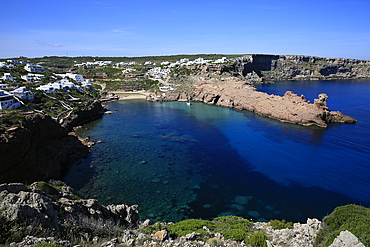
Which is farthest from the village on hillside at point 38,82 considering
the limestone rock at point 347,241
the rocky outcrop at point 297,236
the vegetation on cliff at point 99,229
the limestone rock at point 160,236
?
the limestone rock at point 347,241

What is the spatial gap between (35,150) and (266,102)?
44.2 metres

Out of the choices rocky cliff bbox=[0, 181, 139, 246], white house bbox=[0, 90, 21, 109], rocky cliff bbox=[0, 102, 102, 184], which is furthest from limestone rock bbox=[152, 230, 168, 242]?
white house bbox=[0, 90, 21, 109]

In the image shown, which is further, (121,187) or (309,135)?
(309,135)

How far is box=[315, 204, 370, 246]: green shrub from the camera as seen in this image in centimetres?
769

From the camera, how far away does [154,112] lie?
2044 inches

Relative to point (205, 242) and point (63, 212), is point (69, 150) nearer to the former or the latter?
A: point (63, 212)

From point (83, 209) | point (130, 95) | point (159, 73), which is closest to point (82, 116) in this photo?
point (130, 95)

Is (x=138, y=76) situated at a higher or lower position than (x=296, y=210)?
higher

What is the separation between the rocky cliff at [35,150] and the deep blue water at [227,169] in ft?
7.11

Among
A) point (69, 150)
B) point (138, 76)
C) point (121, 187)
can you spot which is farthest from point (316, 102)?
point (138, 76)

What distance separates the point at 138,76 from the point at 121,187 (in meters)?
80.7

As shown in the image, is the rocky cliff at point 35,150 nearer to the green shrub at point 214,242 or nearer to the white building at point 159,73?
the green shrub at point 214,242

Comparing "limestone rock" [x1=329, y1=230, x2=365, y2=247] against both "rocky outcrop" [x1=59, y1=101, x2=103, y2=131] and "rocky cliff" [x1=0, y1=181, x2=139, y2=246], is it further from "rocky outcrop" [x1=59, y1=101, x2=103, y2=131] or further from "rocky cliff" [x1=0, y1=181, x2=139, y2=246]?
"rocky outcrop" [x1=59, y1=101, x2=103, y2=131]

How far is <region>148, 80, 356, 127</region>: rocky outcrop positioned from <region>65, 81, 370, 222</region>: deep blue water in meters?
2.44
